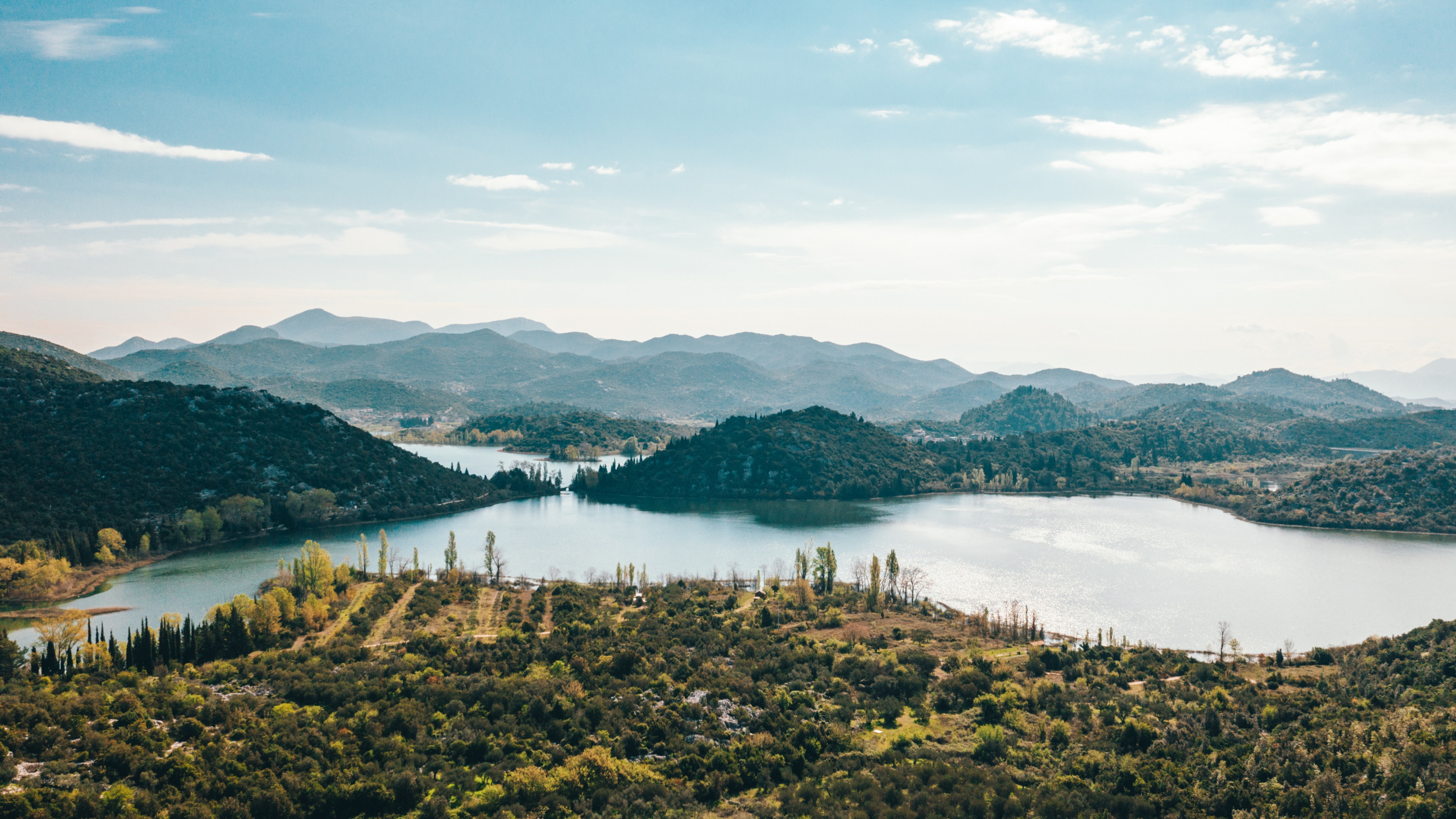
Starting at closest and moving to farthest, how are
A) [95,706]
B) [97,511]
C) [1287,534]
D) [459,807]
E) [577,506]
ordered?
[459,807] → [95,706] → [97,511] → [1287,534] → [577,506]

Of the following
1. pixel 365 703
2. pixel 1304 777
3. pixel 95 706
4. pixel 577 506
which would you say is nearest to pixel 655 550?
pixel 577 506

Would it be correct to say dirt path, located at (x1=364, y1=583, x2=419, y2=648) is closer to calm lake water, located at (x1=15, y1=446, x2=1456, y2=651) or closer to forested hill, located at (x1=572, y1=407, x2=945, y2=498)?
calm lake water, located at (x1=15, y1=446, x2=1456, y2=651)

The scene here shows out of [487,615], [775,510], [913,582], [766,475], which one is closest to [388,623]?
[487,615]

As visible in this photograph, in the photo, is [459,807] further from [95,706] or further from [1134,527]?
[1134,527]

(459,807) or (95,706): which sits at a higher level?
(95,706)

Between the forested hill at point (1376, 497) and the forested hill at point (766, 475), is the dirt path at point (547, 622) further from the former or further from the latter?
the forested hill at point (1376, 497)

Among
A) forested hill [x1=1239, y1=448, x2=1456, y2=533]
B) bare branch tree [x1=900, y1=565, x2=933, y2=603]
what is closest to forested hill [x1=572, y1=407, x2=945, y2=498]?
forested hill [x1=1239, y1=448, x2=1456, y2=533]

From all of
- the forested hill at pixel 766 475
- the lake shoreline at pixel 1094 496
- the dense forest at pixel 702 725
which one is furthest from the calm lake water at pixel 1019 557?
the dense forest at pixel 702 725
